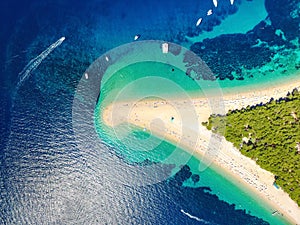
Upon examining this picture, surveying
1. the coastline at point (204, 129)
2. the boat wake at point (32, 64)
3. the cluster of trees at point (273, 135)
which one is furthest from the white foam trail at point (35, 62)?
the cluster of trees at point (273, 135)

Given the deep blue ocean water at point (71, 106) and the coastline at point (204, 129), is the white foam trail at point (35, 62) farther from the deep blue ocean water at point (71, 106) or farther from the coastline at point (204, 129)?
the coastline at point (204, 129)

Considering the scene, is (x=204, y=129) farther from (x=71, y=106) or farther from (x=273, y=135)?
(x=71, y=106)

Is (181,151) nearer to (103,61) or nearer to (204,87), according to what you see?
(204,87)

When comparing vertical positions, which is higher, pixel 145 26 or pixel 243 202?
pixel 145 26

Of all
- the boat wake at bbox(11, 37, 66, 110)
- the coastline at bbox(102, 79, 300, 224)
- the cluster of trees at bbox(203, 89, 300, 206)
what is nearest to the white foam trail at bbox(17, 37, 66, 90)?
the boat wake at bbox(11, 37, 66, 110)

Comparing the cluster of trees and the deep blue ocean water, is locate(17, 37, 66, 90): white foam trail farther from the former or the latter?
the cluster of trees

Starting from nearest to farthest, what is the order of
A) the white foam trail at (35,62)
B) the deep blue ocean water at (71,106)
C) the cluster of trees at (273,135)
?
the cluster of trees at (273,135) → the deep blue ocean water at (71,106) → the white foam trail at (35,62)

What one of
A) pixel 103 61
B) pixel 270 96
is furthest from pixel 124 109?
pixel 270 96
